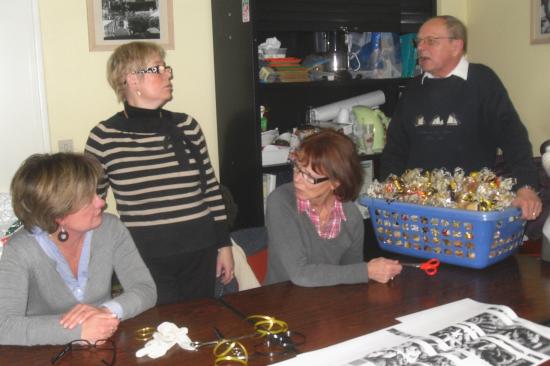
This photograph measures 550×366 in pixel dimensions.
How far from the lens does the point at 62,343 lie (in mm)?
1323

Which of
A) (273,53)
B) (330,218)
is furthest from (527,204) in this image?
(273,53)

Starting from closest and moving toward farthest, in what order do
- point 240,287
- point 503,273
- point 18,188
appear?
point 18,188, point 503,273, point 240,287

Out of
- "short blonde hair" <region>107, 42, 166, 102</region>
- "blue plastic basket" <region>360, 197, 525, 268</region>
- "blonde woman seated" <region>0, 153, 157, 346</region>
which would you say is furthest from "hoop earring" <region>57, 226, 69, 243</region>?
"blue plastic basket" <region>360, 197, 525, 268</region>

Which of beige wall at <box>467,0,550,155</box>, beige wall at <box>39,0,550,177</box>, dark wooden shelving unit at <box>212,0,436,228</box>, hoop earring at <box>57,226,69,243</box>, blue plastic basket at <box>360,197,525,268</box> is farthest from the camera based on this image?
beige wall at <box>467,0,550,155</box>

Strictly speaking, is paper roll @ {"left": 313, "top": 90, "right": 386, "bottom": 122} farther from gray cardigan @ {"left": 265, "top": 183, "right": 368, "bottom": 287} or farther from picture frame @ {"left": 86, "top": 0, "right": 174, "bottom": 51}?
gray cardigan @ {"left": 265, "top": 183, "right": 368, "bottom": 287}

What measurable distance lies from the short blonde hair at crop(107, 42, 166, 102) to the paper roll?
4.04 ft

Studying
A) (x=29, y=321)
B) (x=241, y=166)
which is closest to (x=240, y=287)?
(x=241, y=166)

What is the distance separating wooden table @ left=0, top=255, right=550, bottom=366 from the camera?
1.28 meters

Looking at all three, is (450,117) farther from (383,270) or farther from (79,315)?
(79,315)

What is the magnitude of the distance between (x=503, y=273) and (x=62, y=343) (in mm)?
1188

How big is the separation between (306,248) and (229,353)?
2.10 feet

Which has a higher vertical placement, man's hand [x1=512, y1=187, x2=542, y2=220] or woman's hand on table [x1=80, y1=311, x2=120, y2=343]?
man's hand [x1=512, y1=187, x2=542, y2=220]

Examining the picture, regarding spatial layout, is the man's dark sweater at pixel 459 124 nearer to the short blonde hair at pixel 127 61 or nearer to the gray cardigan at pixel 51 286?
the short blonde hair at pixel 127 61

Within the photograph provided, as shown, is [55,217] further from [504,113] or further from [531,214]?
[504,113]
